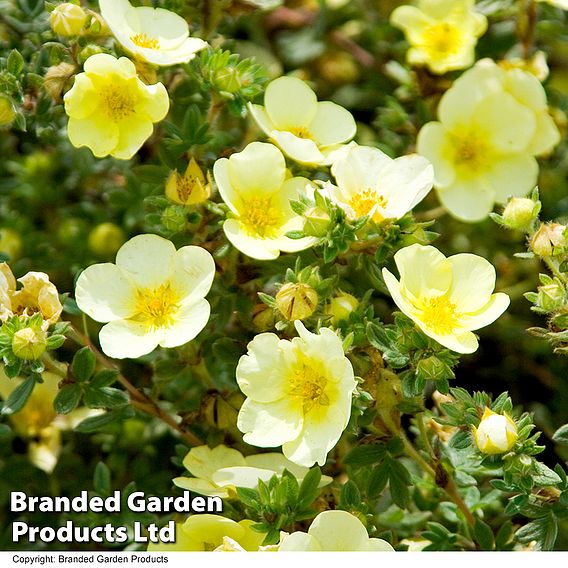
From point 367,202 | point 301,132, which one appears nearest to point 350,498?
point 367,202

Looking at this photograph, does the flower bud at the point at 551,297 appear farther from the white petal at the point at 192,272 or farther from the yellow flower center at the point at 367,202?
the white petal at the point at 192,272

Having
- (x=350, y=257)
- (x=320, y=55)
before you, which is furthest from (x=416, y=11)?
(x=350, y=257)

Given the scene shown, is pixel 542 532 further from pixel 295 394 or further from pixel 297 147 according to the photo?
pixel 297 147

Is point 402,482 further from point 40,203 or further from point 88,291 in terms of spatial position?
point 40,203

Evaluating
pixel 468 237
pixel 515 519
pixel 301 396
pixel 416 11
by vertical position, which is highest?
pixel 416 11

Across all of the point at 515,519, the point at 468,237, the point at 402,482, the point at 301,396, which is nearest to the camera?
the point at 301,396

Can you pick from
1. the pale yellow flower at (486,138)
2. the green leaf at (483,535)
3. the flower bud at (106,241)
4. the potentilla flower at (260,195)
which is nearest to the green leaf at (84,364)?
the potentilla flower at (260,195)
